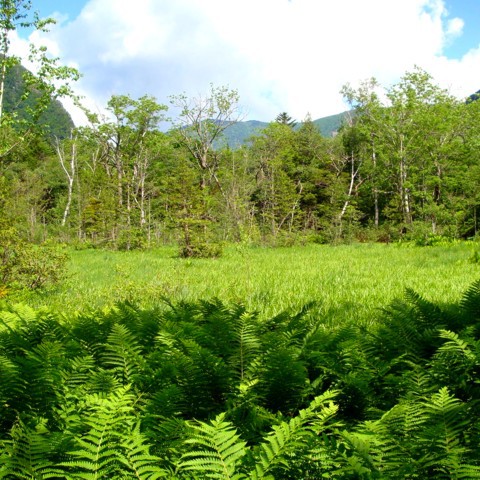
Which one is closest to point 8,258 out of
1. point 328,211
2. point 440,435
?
point 440,435

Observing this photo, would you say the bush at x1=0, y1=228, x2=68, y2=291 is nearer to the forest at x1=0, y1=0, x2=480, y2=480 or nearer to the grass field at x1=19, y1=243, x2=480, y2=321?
the forest at x1=0, y1=0, x2=480, y2=480

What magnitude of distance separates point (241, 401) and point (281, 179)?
97.0 feet

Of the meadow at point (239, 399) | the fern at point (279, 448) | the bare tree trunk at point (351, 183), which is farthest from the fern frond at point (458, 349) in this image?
the bare tree trunk at point (351, 183)

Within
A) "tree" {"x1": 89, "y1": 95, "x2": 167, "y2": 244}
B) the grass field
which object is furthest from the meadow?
"tree" {"x1": 89, "y1": 95, "x2": 167, "y2": 244}

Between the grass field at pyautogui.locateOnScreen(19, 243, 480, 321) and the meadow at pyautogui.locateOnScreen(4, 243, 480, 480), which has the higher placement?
the meadow at pyautogui.locateOnScreen(4, 243, 480, 480)

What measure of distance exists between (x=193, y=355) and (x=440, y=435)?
907 millimetres

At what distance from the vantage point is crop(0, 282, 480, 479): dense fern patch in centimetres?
94

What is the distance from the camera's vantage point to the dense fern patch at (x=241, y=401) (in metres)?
0.94

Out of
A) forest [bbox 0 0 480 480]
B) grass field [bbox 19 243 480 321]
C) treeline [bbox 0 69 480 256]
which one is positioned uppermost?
treeline [bbox 0 69 480 256]

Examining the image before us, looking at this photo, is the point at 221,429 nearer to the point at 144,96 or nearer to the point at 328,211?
the point at 144,96

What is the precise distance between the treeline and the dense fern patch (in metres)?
12.8

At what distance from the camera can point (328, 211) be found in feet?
120

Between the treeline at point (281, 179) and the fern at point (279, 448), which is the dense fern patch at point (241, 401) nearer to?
the fern at point (279, 448)

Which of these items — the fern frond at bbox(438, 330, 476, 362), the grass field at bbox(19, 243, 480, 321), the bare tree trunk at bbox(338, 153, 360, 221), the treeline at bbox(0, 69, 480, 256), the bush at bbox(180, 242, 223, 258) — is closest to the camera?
the fern frond at bbox(438, 330, 476, 362)
